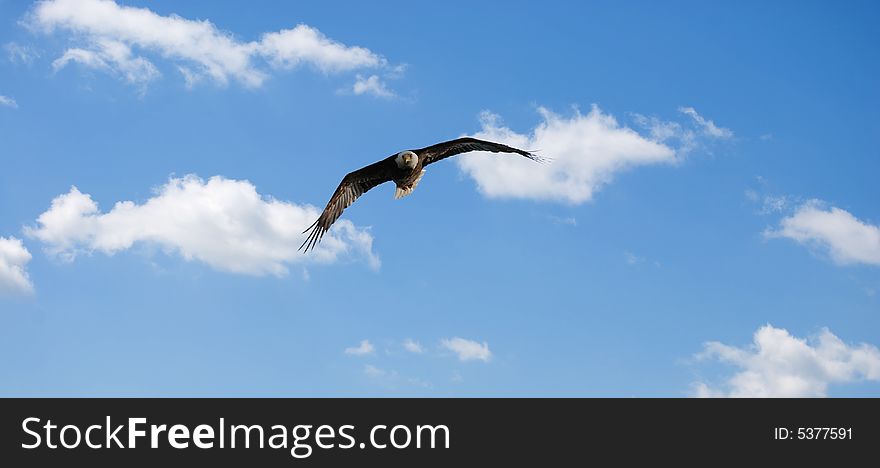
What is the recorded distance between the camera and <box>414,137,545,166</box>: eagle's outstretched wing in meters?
25.7

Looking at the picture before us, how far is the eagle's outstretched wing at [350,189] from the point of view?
27.1 meters

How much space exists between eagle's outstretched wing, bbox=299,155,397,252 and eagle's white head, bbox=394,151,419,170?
48.2 inches

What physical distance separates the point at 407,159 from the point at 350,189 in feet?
10.5

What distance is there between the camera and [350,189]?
2770 centimetres

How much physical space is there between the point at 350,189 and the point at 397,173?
2042 millimetres

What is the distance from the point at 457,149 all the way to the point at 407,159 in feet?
5.67

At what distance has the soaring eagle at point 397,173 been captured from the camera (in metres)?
25.7

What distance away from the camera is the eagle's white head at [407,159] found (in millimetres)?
25328

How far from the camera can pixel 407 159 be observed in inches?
998

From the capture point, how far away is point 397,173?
26.6 m

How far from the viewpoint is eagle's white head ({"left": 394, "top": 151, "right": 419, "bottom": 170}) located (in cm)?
2533

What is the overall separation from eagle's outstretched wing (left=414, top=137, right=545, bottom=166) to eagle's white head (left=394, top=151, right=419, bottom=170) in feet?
0.80
